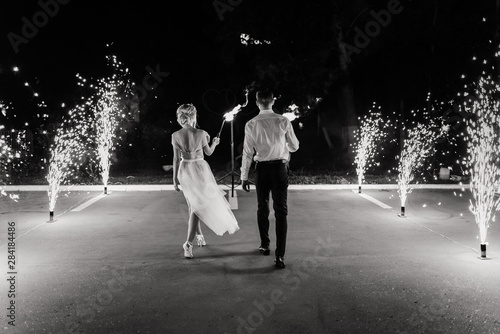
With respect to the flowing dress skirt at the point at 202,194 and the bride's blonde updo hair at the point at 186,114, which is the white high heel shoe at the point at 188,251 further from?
the bride's blonde updo hair at the point at 186,114

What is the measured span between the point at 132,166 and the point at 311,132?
47.3ft

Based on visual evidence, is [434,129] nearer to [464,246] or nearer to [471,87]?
[471,87]

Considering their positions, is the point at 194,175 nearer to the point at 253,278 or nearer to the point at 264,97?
the point at 264,97

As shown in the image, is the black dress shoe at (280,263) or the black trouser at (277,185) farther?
the black trouser at (277,185)

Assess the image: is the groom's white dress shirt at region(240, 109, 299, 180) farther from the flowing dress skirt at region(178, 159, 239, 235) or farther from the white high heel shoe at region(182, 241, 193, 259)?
the white high heel shoe at region(182, 241, 193, 259)

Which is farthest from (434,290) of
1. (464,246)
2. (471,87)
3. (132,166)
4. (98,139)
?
(132,166)

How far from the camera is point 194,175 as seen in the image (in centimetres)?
764

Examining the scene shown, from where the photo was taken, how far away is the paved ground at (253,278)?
15.7ft

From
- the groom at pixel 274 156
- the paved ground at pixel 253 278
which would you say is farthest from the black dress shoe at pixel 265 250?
the groom at pixel 274 156

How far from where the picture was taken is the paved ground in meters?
4.79

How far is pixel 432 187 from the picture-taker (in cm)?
1631

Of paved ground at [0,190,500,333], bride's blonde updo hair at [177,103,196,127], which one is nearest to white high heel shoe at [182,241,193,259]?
paved ground at [0,190,500,333]

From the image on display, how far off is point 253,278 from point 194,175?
2071 mm

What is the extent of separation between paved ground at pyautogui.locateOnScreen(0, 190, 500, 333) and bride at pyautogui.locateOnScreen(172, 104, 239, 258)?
1.68 ft
